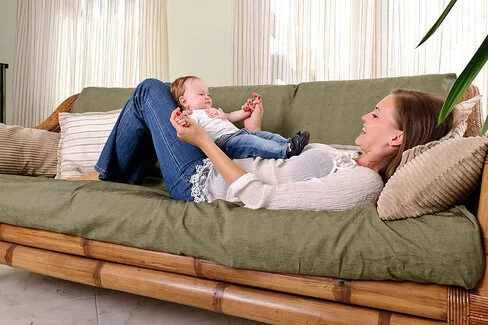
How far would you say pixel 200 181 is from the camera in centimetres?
160

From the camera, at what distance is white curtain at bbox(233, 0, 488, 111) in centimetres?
309

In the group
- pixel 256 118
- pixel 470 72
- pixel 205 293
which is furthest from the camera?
pixel 256 118

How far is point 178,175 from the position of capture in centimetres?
164

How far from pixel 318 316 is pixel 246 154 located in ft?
2.07

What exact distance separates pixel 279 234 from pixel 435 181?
0.39 meters

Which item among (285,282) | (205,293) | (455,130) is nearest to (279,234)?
(285,282)

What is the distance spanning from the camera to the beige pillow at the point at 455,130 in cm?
127

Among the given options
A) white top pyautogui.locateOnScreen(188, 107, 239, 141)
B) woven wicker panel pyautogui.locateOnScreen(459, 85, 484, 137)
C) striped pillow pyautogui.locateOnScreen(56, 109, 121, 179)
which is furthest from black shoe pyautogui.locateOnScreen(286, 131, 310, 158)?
striped pillow pyautogui.locateOnScreen(56, 109, 121, 179)

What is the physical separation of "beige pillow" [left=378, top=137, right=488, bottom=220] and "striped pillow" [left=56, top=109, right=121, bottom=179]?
144 cm

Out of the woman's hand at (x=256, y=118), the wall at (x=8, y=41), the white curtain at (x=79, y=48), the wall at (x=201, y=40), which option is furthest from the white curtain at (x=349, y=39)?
the wall at (x=8, y=41)

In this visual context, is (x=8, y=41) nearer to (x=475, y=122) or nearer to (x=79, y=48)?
(x=79, y=48)

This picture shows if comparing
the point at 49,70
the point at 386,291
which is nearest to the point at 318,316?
the point at 386,291

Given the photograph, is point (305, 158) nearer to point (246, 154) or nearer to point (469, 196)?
point (246, 154)

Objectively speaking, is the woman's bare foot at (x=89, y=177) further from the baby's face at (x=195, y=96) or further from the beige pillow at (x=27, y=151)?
the baby's face at (x=195, y=96)
